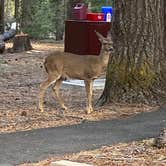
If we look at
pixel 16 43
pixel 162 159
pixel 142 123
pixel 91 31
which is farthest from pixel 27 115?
pixel 16 43

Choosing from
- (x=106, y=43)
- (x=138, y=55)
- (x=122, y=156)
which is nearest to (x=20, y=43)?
(x=138, y=55)

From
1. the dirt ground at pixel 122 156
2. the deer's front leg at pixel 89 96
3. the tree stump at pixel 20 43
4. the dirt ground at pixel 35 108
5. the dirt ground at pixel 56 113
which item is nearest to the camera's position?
the dirt ground at pixel 122 156

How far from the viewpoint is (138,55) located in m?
11.8

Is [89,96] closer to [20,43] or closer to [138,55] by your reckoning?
[138,55]

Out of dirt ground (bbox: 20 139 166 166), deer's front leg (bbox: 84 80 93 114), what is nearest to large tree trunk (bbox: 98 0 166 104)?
deer's front leg (bbox: 84 80 93 114)

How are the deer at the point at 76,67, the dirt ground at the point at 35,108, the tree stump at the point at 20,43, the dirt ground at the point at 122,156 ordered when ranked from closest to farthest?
the dirt ground at the point at 122,156
the dirt ground at the point at 35,108
the deer at the point at 76,67
the tree stump at the point at 20,43

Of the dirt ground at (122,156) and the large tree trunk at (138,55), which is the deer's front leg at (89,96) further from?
the dirt ground at (122,156)

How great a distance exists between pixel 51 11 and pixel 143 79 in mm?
31323

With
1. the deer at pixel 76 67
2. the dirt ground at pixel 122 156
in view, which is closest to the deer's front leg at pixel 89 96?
the deer at pixel 76 67

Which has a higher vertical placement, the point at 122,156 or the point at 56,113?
the point at 122,156

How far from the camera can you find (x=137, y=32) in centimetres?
1180

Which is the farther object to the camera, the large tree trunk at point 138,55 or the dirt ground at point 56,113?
the large tree trunk at point 138,55

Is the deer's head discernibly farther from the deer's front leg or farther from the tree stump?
the tree stump

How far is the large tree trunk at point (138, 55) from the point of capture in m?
11.8
